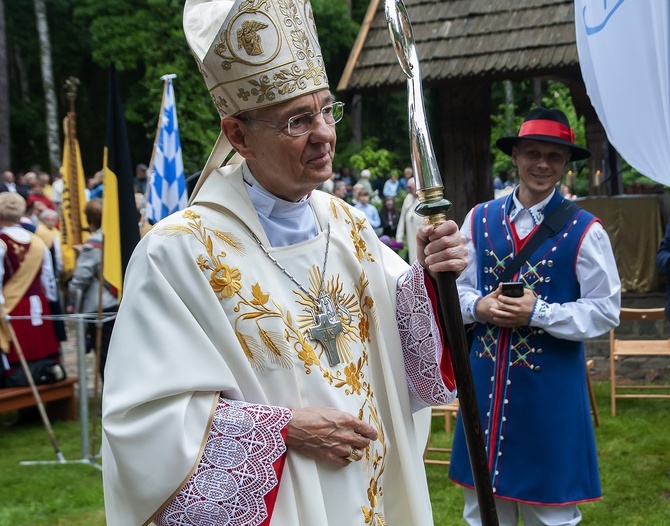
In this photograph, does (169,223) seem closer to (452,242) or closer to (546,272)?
(452,242)

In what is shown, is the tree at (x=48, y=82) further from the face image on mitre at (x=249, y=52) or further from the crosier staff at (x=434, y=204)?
the crosier staff at (x=434, y=204)

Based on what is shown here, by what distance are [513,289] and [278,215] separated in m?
1.58

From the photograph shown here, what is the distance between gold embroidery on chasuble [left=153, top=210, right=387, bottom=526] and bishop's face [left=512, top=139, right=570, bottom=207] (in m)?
1.66

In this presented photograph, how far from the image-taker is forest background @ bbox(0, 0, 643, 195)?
80.3 feet

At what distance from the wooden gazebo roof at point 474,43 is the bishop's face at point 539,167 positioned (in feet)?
22.0

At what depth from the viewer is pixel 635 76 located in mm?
3227

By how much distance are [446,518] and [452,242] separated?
3.35 metres

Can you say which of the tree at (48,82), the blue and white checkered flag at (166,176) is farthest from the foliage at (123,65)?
the blue and white checkered flag at (166,176)

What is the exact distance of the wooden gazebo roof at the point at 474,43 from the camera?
10.9 metres

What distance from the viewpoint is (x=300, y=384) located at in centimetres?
250

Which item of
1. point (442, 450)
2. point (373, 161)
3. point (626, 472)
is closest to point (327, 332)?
point (442, 450)

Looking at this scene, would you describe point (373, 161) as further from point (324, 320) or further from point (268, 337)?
point (268, 337)

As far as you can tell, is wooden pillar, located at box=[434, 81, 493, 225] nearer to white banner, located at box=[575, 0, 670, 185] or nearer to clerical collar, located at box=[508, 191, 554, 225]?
clerical collar, located at box=[508, 191, 554, 225]

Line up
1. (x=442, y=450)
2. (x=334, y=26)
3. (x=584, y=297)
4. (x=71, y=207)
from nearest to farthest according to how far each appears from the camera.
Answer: (x=584, y=297)
(x=442, y=450)
(x=71, y=207)
(x=334, y=26)
